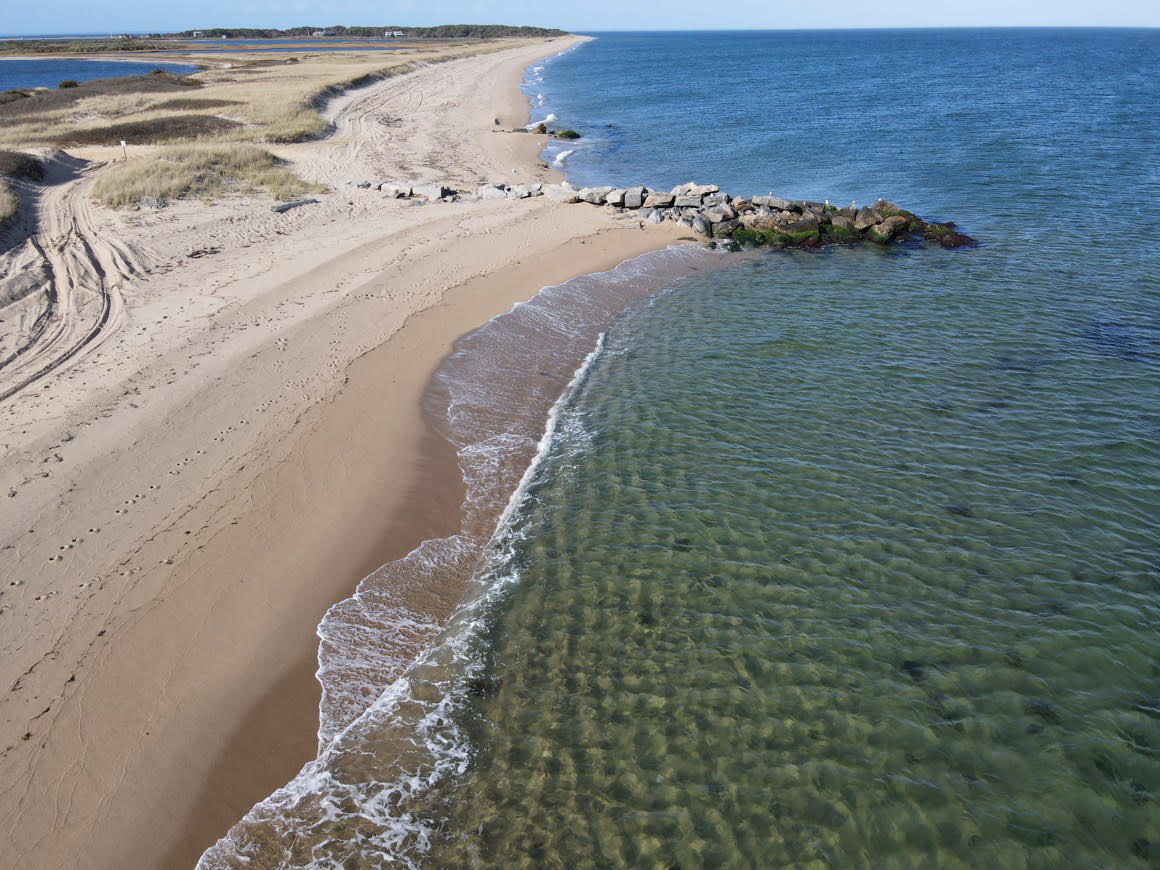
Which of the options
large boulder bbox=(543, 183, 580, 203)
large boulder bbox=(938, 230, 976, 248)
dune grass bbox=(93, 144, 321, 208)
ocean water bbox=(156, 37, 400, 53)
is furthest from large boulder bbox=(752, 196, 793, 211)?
ocean water bbox=(156, 37, 400, 53)

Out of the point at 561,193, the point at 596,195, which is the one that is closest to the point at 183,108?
the point at 561,193

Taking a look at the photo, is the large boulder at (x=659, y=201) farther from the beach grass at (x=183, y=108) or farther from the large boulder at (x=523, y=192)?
the beach grass at (x=183, y=108)

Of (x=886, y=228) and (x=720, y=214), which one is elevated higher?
(x=720, y=214)

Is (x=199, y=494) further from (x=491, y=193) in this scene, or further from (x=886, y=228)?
(x=886, y=228)

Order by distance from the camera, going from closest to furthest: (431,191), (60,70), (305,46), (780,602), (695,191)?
(780,602), (695,191), (431,191), (60,70), (305,46)

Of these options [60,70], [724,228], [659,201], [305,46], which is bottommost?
[724,228]

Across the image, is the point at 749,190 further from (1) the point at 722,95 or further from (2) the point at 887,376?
(1) the point at 722,95

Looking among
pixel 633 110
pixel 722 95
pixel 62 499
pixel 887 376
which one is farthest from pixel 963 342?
pixel 722 95

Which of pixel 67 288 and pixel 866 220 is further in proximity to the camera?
pixel 866 220
